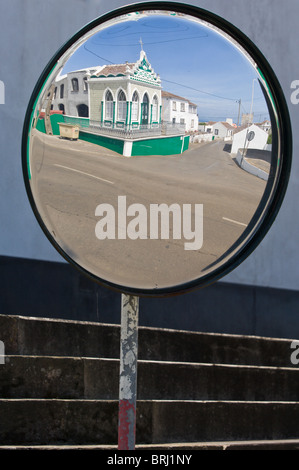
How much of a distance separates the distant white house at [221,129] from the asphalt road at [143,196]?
A: 0.04 metres

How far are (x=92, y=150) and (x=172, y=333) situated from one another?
2.46 meters

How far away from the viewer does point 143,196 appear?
98cm

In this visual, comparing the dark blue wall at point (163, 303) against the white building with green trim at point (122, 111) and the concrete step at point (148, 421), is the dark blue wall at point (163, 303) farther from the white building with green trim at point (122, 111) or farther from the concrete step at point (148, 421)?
the white building with green trim at point (122, 111)

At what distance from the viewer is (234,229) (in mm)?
1000

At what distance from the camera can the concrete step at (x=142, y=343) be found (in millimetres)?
3186

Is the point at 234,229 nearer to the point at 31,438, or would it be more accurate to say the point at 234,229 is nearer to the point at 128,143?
the point at 128,143

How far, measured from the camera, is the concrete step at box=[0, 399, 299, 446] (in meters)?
2.59

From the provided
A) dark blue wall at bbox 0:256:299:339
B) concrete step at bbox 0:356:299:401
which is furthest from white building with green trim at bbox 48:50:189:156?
dark blue wall at bbox 0:256:299:339

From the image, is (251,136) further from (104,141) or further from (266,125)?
(104,141)

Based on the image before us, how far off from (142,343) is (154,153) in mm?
2505

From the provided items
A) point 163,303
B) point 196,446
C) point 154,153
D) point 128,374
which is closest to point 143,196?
point 154,153

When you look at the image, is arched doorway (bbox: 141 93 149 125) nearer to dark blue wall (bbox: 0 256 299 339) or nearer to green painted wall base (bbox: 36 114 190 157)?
green painted wall base (bbox: 36 114 190 157)

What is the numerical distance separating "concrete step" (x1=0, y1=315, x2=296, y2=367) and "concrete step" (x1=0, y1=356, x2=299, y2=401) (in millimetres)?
308

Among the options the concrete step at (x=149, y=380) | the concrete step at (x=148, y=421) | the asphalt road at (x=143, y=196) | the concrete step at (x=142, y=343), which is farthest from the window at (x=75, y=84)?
the concrete step at (x=142, y=343)
